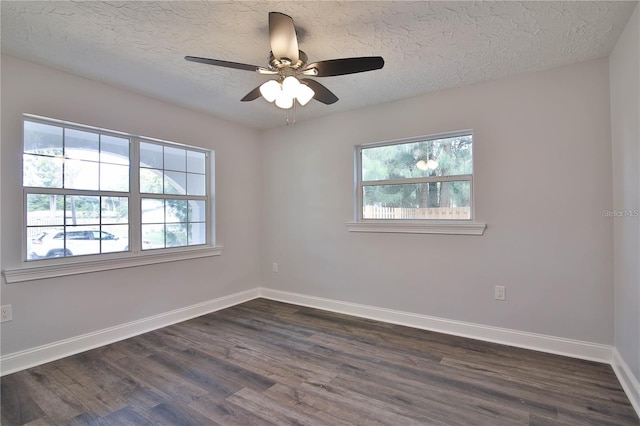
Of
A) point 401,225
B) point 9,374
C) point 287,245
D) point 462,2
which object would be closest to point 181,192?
point 287,245

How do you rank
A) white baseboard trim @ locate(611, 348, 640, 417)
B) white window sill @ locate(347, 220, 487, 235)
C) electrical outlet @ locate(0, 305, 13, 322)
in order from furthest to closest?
white window sill @ locate(347, 220, 487, 235) < electrical outlet @ locate(0, 305, 13, 322) < white baseboard trim @ locate(611, 348, 640, 417)

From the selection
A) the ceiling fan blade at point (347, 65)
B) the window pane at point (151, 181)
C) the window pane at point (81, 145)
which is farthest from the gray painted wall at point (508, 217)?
the window pane at point (81, 145)

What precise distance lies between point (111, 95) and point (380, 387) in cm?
343

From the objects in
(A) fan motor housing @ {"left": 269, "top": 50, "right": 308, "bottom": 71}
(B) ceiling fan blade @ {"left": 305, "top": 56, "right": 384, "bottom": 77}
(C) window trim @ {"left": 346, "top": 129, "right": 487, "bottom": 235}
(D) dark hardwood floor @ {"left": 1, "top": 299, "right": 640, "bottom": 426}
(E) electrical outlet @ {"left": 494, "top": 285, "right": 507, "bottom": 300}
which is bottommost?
(D) dark hardwood floor @ {"left": 1, "top": 299, "right": 640, "bottom": 426}

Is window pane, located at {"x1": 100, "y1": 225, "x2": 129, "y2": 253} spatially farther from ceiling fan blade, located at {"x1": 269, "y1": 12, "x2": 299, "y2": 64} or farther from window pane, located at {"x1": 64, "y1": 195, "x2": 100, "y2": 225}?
ceiling fan blade, located at {"x1": 269, "y1": 12, "x2": 299, "y2": 64}

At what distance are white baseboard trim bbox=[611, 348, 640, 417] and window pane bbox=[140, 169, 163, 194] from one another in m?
4.22

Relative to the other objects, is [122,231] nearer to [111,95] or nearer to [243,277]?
[111,95]

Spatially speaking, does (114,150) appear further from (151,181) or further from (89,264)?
(89,264)

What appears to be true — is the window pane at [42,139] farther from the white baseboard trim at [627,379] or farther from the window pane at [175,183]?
the white baseboard trim at [627,379]

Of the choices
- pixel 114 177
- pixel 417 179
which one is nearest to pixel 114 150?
pixel 114 177

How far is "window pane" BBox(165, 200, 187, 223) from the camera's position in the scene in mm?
3543

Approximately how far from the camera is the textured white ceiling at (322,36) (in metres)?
1.88

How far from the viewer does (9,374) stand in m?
2.33

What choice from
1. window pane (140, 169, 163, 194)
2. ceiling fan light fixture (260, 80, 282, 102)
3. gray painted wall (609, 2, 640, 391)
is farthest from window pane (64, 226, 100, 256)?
gray painted wall (609, 2, 640, 391)
